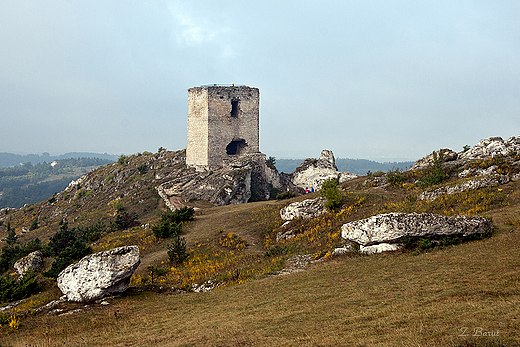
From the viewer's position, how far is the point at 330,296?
27.6 ft

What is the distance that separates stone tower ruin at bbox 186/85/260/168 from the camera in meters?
35.1

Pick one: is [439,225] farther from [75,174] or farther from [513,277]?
[75,174]

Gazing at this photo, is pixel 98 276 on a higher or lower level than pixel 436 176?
lower

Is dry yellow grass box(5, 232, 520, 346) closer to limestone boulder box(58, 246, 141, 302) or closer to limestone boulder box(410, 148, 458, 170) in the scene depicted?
limestone boulder box(58, 246, 141, 302)

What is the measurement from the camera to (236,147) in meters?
38.8

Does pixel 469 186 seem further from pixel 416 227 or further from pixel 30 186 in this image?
pixel 30 186

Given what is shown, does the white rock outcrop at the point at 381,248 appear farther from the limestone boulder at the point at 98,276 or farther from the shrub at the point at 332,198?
the limestone boulder at the point at 98,276

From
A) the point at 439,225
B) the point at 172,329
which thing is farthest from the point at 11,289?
the point at 439,225

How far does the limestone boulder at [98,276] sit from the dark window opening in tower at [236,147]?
26.9 metres

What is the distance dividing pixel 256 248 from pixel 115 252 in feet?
25.3

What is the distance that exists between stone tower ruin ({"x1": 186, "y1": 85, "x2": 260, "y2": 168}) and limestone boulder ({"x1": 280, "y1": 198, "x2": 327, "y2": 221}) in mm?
17131

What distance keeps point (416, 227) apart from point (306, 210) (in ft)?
26.3

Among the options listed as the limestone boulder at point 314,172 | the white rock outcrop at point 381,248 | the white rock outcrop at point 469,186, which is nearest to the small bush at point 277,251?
the white rock outcrop at point 381,248

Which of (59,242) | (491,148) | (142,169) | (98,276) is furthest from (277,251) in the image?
(142,169)
